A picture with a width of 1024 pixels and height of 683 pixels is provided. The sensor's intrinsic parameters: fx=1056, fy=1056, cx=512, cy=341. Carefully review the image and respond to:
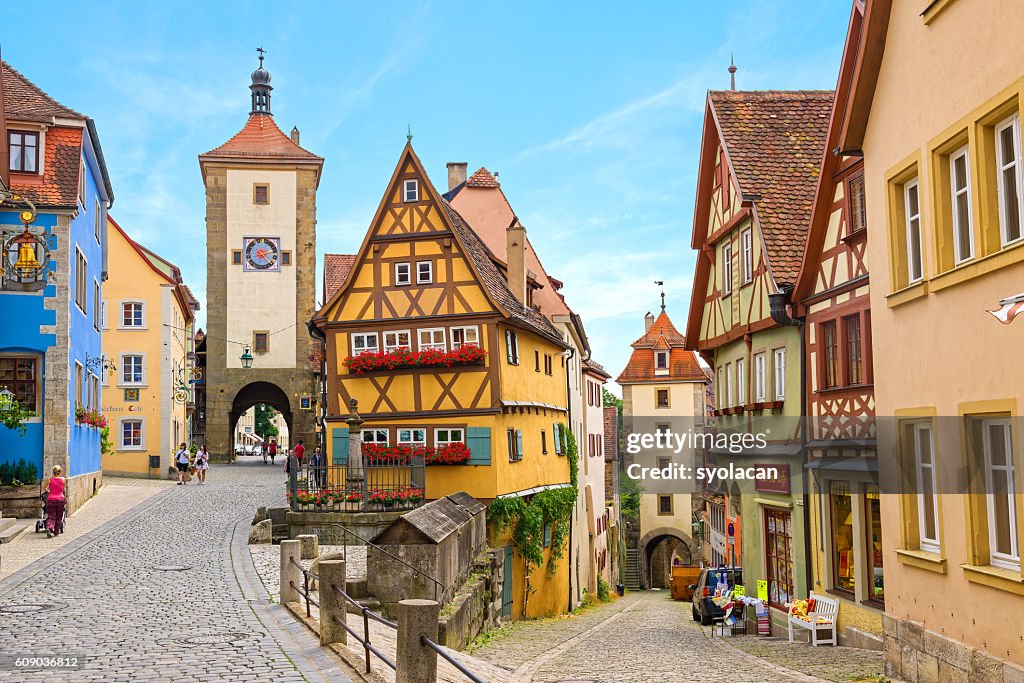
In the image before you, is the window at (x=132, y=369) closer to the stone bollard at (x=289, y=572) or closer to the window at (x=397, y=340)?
the window at (x=397, y=340)

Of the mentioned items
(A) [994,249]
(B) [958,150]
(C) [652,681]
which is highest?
(B) [958,150]

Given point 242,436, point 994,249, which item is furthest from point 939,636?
point 242,436

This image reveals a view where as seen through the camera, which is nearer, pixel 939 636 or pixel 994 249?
pixel 994 249

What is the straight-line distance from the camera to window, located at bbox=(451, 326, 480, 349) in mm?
26344

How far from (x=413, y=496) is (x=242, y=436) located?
90824mm

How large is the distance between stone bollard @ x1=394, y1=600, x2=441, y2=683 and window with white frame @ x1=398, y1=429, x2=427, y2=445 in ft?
58.6

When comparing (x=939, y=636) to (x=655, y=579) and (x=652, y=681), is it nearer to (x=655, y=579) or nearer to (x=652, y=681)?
(x=652, y=681)

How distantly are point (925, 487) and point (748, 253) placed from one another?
9240 mm

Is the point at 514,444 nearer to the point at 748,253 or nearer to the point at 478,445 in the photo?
the point at 478,445

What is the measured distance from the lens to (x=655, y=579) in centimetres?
6206

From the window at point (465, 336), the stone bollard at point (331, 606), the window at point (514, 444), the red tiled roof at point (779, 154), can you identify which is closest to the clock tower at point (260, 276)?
the window at point (514, 444)

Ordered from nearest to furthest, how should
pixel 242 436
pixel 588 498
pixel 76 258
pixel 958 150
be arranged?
pixel 958 150
pixel 76 258
pixel 588 498
pixel 242 436

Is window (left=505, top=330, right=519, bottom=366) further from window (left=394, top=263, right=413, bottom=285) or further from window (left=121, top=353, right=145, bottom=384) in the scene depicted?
window (left=121, top=353, right=145, bottom=384)

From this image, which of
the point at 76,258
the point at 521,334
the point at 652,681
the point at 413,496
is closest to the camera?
the point at 652,681
